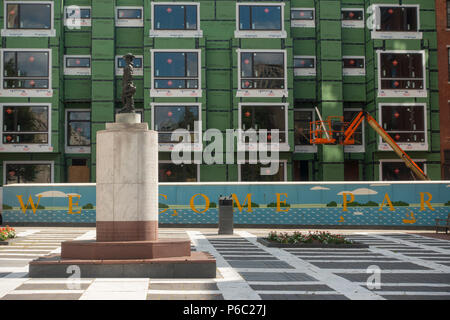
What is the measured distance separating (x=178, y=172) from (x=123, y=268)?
78.8 feet

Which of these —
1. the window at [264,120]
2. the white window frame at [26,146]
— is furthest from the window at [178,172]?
the white window frame at [26,146]

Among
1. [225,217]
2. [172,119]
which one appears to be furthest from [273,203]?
[172,119]

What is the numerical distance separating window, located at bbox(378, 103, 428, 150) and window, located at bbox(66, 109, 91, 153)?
19149mm

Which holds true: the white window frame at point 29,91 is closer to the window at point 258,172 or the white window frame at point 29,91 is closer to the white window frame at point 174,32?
the white window frame at point 174,32

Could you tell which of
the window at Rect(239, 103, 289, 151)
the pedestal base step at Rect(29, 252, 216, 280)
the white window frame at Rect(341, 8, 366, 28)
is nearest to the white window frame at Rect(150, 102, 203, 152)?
Result: the window at Rect(239, 103, 289, 151)

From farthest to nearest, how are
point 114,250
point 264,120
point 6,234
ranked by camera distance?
point 264,120, point 6,234, point 114,250

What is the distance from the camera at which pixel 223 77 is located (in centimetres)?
3788

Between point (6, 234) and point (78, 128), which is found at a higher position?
point (78, 128)

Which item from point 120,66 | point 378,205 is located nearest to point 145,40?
point 120,66

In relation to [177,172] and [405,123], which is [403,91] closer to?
[405,123]

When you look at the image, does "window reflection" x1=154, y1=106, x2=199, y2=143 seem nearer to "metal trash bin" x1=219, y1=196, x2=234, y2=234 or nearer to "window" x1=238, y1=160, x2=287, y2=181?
"window" x1=238, y1=160, x2=287, y2=181

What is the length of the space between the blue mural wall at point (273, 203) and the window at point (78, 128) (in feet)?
22.3

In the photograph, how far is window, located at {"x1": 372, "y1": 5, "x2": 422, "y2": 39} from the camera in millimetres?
38281
